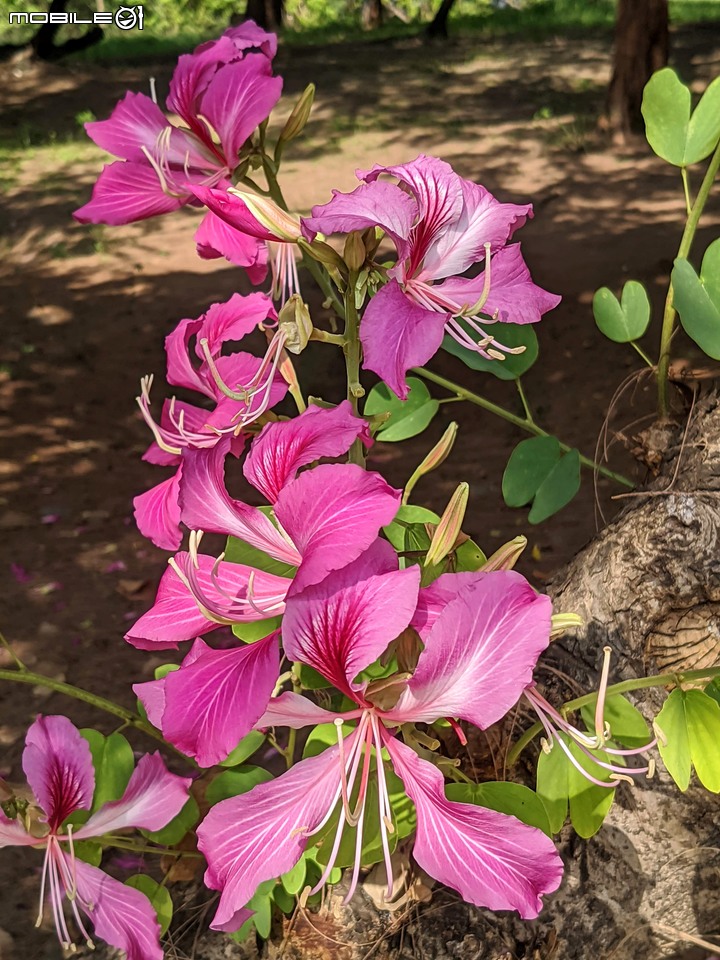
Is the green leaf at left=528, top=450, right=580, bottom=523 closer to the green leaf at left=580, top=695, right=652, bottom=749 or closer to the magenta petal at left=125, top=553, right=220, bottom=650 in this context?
the green leaf at left=580, top=695, right=652, bottom=749

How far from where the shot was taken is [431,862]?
86 centimetres

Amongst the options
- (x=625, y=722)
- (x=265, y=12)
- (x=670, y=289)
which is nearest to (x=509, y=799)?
(x=625, y=722)

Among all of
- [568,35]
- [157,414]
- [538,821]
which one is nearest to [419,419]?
[538,821]

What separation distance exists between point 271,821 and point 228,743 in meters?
0.13

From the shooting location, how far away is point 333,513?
770 millimetres

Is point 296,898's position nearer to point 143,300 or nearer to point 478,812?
point 478,812

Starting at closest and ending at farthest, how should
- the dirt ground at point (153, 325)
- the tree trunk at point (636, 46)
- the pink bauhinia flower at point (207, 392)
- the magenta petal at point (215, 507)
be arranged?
the magenta petal at point (215, 507) < the pink bauhinia flower at point (207, 392) < the dirt ground at point (153, 325) < the tree trunk at point (636, 46)

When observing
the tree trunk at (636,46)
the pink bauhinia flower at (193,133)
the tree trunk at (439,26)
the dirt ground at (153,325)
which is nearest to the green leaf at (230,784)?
the pink bauhinia flower at (193,133)

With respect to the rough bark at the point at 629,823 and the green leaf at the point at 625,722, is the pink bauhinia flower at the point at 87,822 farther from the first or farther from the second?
the green leaf at the point at 625,722

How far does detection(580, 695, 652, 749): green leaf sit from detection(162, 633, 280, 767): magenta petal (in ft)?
1.54

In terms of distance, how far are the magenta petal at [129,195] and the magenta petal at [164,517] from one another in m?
0.28

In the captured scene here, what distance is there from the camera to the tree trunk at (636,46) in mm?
6516

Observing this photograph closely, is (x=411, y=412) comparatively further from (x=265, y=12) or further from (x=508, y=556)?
(x=265, y=12)

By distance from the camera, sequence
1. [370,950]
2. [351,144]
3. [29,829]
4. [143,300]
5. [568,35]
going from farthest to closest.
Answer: [568,35] < [351,144] < [143,300] < [370,950] < [29,829]
